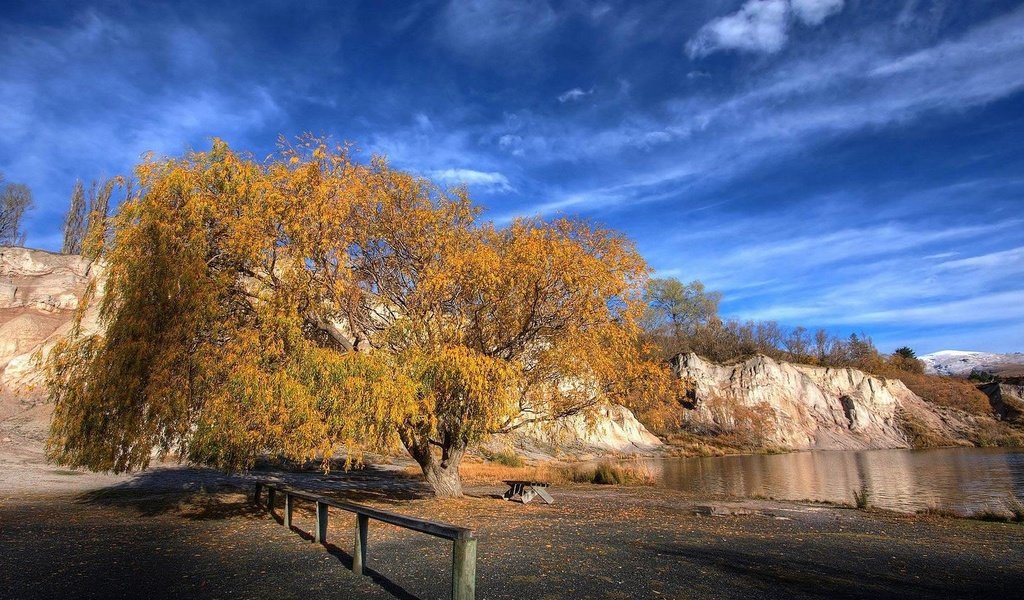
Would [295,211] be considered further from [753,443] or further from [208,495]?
[753,443]

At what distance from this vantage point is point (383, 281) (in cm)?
1564

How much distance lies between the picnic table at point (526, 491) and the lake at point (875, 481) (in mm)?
9155

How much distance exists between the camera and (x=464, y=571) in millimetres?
5785

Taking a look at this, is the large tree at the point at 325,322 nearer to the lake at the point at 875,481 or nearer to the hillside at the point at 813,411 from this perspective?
the lake at the point at 875,481

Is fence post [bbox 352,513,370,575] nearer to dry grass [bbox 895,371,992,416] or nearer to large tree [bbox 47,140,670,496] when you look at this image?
large tree [bbox 47,140,670,496]

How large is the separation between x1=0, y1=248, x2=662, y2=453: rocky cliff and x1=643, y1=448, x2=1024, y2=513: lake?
6.56 m

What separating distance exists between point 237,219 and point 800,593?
1199 cm

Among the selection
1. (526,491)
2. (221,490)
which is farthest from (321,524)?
(221,490)

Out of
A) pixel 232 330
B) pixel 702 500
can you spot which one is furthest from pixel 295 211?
pixel 702 500

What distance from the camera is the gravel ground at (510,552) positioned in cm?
733

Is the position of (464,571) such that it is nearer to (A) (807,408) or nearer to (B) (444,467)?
(B) (444,467)

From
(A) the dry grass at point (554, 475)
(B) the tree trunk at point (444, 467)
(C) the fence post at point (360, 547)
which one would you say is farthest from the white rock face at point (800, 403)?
(C) the fence post at point (360, 547)

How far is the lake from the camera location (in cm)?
2227

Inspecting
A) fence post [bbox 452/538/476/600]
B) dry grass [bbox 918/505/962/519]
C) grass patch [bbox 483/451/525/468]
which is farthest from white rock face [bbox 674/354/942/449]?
fence post [bbox 452/538/476/600]
